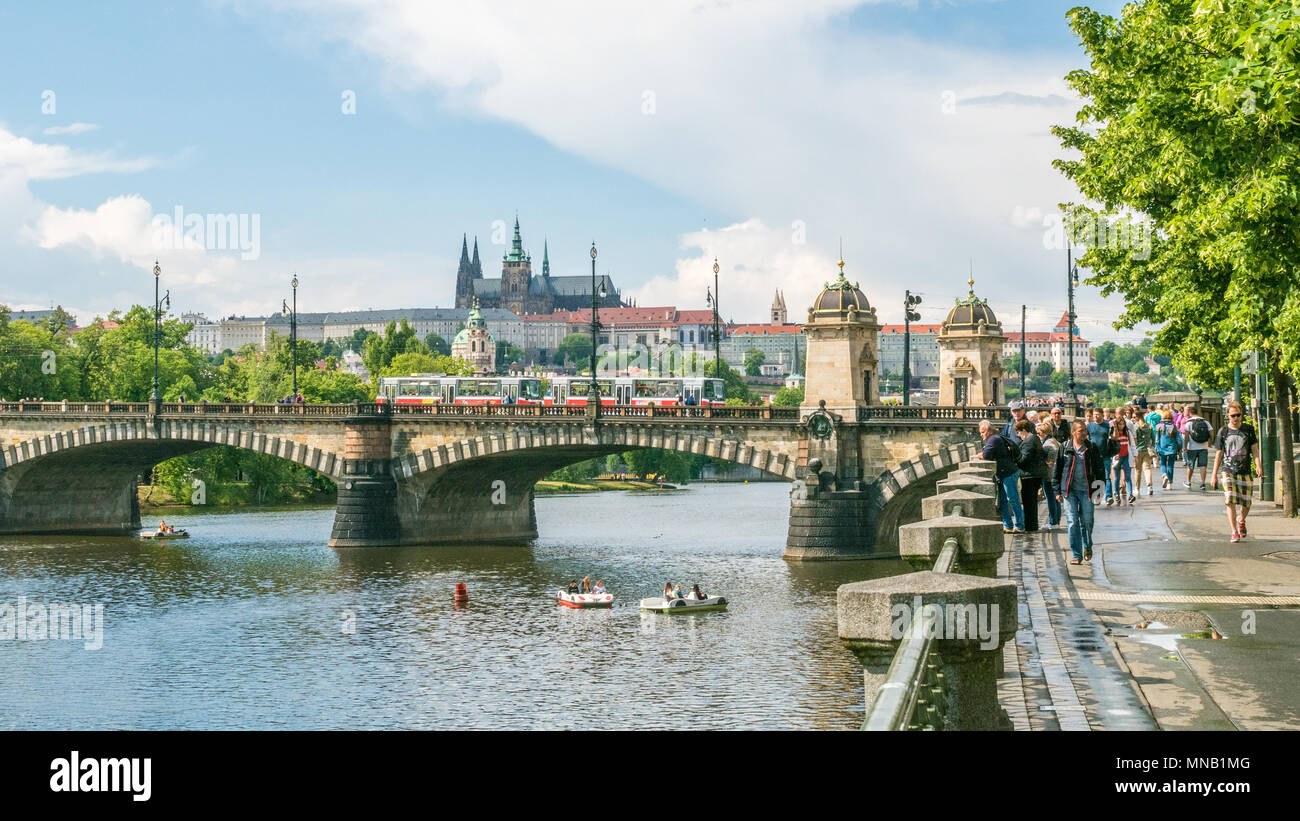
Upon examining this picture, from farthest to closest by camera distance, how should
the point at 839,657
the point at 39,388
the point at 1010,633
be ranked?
the point at 39,388
the point at 839,657
the point at 1010,633

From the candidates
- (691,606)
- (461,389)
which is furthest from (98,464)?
(691,606)

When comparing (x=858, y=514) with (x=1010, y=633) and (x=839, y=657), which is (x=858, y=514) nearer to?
(x=839, y=657)

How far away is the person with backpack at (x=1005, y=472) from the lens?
19.4 m

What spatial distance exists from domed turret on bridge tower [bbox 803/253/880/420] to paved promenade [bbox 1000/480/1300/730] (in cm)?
3486

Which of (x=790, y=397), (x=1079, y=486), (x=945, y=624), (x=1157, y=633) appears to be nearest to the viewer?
(x=945, y=624)

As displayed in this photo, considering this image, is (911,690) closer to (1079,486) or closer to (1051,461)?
(1079,486)

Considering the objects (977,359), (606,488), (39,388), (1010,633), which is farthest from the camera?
(606,488)

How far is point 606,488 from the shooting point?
120 meters

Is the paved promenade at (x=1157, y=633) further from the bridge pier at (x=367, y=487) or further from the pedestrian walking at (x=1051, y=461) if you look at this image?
the bridge pier at (x=367, y=487)

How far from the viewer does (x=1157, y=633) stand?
13430 mm

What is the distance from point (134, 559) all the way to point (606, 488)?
62266 millimetres

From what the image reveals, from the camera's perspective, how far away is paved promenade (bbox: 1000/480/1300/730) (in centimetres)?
1005

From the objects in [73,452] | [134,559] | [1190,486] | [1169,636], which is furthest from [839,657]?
[73,452]

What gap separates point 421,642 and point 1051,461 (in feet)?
68.4
